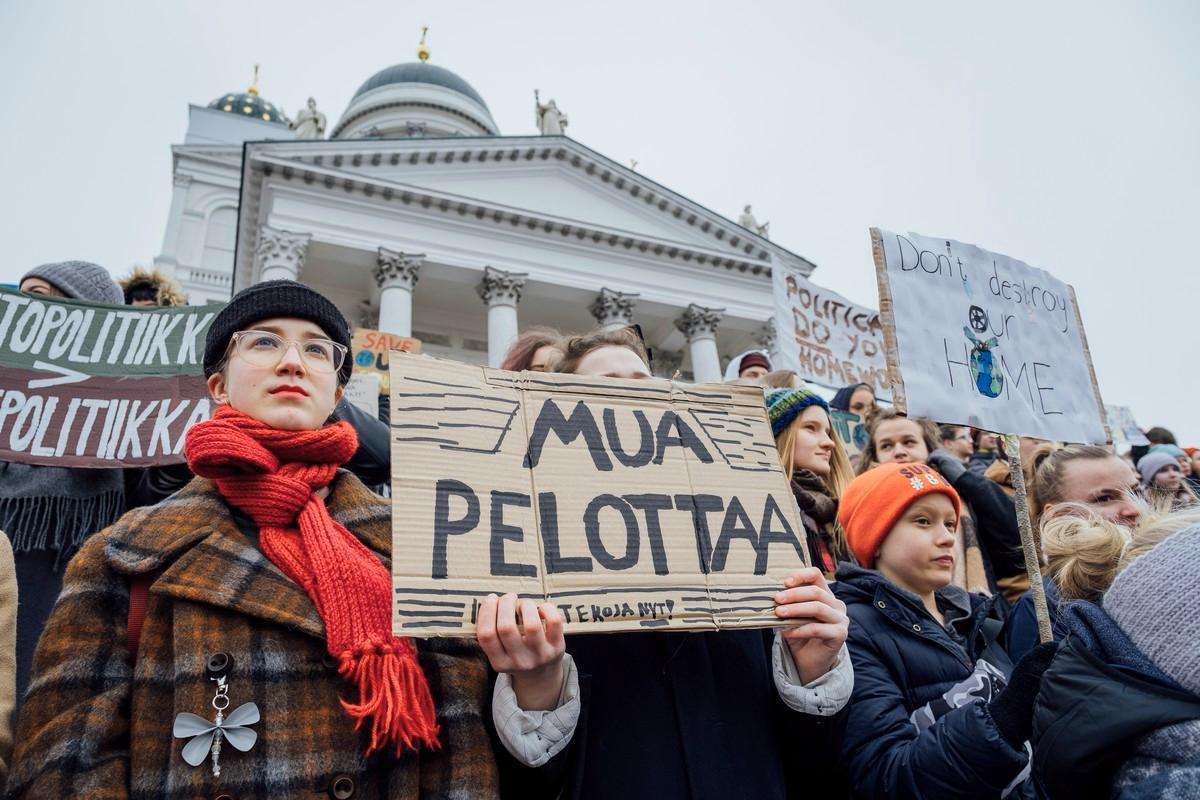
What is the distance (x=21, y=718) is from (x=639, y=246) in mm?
24633

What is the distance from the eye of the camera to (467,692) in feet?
5.46

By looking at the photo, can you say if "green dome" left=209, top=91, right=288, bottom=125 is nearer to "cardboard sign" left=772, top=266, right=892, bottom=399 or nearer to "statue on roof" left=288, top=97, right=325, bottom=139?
"statue on roof" left=288, top=97, right=325, bottom=139

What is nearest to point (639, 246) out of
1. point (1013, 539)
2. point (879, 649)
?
point (1013, 539)

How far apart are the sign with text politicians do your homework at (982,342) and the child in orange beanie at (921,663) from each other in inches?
12.3

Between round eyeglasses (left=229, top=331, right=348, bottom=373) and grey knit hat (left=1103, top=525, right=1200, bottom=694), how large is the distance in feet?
5.95

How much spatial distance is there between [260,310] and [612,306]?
22.0 meters

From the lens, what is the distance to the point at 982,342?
8.52 ft

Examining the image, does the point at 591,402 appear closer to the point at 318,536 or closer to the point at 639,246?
the point at 318,536

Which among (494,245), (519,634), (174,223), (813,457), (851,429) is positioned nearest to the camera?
(519,634)

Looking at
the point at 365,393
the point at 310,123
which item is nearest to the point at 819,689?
the point at 365,393

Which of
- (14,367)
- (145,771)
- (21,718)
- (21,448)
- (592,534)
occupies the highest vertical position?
(14,367)

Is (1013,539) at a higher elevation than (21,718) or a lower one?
higher

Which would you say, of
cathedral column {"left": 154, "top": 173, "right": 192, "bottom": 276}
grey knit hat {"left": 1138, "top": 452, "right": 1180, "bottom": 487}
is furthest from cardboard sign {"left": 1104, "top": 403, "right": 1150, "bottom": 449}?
cathedral column {"left": 154, "top": 173, "right": 192, "bottom": 276}

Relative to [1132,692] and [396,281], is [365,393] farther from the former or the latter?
[396,281]
